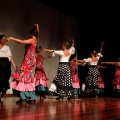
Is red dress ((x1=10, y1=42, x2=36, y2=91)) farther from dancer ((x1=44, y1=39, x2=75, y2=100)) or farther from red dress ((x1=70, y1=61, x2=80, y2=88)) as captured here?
red dress ((x1=70, y1=61, x2=80, y2=88))

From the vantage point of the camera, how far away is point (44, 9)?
8.35 meters

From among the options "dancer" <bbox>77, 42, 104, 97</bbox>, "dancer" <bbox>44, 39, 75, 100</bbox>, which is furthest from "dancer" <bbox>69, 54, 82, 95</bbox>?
"dancer" <bbox>44, 39, 75, 100</bbox>

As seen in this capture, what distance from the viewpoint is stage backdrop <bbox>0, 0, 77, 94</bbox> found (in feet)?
23.5

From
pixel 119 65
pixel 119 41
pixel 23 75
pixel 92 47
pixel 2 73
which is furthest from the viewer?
pixel 92 47

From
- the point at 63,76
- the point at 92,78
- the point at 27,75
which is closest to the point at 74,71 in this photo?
the point at 92,78

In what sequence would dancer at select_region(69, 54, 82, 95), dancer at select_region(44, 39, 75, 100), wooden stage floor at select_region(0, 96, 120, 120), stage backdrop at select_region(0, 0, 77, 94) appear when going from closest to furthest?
wooden stage floor at select_region(0, 96, 120, 120) → dancer at select_region(44, 39, 75, 100) → stage backdrop at select_region(0, 0, 77, 94) → dancer at select_region(69, 54, 82, 95)

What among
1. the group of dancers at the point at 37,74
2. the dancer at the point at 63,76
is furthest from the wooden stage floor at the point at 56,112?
the dancer at the point at 63,76

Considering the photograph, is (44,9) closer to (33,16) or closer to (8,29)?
(33,16)

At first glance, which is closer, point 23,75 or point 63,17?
point 23,75

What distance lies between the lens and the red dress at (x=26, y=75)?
4137 millimetres

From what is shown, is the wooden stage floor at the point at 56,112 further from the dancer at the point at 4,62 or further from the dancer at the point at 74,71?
the dancer at the point at 74,71

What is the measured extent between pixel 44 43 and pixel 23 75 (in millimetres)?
4224

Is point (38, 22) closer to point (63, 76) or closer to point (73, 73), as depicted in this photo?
point (73, 73)

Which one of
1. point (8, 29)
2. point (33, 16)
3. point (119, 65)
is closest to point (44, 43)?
point (33, 16)
